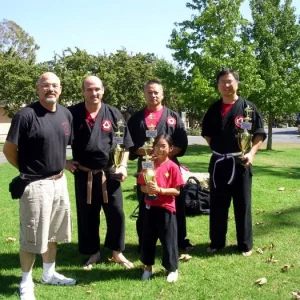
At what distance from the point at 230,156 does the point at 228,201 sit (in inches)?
23.4

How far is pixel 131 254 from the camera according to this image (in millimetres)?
5078

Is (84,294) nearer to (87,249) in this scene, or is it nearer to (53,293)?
(53,293)

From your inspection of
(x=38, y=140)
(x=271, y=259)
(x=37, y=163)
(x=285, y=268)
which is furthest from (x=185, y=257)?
(x=38, y=140)

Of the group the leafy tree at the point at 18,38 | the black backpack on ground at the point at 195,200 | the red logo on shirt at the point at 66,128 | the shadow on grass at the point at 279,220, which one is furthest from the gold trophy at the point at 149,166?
the leafy tree at the point at 18,38

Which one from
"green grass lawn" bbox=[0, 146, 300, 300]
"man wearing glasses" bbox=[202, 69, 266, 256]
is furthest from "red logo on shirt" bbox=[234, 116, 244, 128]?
A: "green grass lawn" bbox=[0, 146, 300, 300]

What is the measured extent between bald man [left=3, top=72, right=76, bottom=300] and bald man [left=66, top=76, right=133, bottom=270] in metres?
0.52

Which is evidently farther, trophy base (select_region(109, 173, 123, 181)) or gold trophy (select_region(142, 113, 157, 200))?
trophy base (select_region(109, 173, 123, 181))

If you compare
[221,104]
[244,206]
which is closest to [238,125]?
[221,104]

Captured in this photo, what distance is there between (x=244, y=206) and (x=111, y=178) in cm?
163

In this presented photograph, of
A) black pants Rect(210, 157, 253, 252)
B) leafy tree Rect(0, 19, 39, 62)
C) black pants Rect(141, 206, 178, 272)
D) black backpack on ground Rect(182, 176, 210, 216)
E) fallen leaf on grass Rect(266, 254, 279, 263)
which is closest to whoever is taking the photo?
black pants Rect(141, 206, 178, 272)

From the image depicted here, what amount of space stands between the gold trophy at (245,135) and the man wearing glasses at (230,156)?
14 millimetres

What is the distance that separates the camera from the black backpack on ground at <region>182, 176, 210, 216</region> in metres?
6.75

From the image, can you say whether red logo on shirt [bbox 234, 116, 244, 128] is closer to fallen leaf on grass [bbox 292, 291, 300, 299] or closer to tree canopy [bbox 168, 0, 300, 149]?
fallen leaf on grass [bbox 292, 291, 300, 299]

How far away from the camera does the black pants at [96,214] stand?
15.0 feet
